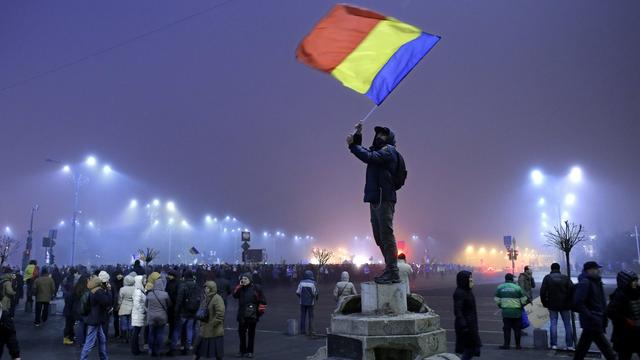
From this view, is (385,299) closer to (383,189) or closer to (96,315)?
(383,189)

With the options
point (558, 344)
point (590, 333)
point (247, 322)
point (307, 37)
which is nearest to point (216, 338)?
point (247, 322)

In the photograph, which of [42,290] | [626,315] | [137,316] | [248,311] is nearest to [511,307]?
[626,315]

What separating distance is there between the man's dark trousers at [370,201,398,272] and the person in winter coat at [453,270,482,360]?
1.81 meters

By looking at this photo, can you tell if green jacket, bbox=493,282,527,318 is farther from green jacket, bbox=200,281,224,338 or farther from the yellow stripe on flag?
the yellow stripe on flag

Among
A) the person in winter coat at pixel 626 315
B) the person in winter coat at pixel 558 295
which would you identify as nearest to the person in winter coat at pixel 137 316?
the person in winter coat at pixel 558 295

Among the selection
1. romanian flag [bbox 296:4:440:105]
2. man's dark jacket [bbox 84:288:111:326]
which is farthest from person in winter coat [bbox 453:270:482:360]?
man's dark jacket [bbox 84:288:111:326]

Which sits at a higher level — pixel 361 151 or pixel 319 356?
pixel 361 151

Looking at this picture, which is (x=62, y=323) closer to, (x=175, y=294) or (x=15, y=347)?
(x=175, y=294)

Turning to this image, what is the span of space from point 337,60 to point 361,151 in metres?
1.97

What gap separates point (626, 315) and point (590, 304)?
54 cm

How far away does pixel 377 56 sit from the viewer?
735 cm

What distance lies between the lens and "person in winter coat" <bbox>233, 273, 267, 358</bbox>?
11.2m

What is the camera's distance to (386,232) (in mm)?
6480

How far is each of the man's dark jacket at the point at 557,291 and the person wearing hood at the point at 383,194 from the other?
626 centimetres
